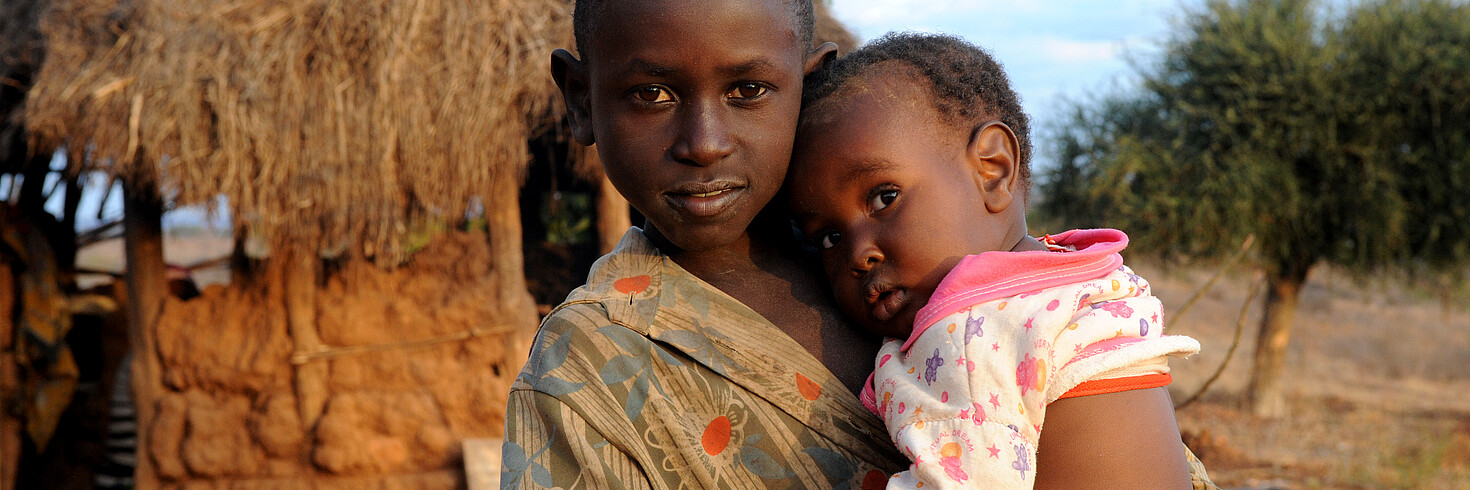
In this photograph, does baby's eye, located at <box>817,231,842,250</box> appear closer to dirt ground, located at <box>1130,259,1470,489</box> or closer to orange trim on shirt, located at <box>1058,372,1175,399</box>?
orange trim on shirt, located at <box>1058,372,1175,399</box>

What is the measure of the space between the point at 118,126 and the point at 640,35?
15.9 ft

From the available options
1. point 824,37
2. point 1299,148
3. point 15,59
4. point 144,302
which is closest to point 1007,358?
point 824,37

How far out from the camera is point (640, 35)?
123cm

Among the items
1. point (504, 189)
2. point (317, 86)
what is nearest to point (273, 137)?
point (317, 86)

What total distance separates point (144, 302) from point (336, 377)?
3.86 feet

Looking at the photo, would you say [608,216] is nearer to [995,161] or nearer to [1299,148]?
[995,161]

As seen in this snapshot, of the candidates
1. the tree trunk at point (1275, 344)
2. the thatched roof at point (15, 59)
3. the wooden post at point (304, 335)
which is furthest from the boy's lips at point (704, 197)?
the tree trunk at point (1275, 344)

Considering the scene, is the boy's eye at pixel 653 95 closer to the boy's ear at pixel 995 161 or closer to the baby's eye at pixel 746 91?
the baby's eye at pixel 746 91

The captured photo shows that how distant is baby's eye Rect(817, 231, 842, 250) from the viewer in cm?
140

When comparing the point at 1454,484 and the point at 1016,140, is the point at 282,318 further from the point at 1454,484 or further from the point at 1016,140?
the point at 1454,484

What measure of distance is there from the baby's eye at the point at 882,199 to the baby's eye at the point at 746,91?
0.20 m

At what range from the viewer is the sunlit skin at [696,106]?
48.2 inches

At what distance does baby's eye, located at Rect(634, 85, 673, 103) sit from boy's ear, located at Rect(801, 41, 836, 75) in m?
0.23

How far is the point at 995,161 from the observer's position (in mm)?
1366
